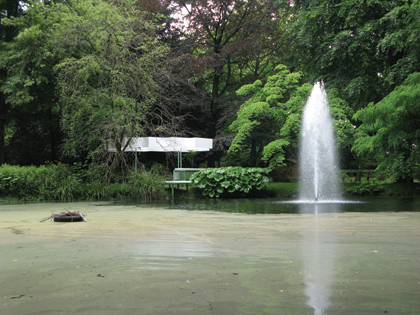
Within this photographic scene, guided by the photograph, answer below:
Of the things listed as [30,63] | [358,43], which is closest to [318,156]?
[358,43]

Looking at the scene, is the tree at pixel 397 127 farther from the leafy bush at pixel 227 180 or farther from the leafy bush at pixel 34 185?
the leafy bush at pixel 34 185

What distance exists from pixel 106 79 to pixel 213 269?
13.6 meters

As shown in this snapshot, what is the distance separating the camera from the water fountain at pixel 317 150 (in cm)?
1541

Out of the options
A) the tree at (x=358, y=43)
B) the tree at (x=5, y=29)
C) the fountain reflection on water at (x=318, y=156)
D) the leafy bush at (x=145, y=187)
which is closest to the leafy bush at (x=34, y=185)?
the leafy bush at (x=145, y=187)

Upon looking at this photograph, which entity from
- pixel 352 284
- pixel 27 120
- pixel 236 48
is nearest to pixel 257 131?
pixel 236 48

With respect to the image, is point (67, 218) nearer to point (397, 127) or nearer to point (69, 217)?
point (69, 217)

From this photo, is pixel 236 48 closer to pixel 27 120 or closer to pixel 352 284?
pixel 27 120

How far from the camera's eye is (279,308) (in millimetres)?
3525

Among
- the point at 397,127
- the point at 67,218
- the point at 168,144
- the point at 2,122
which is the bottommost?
the point at 67,218

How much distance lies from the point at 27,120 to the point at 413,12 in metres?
19.7

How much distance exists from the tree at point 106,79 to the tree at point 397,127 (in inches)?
330

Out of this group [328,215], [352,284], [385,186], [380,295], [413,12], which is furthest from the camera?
[385,186]

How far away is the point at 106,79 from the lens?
16875mm

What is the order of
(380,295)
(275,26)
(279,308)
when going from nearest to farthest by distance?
(279,308) → (380,295) → (275,26)
